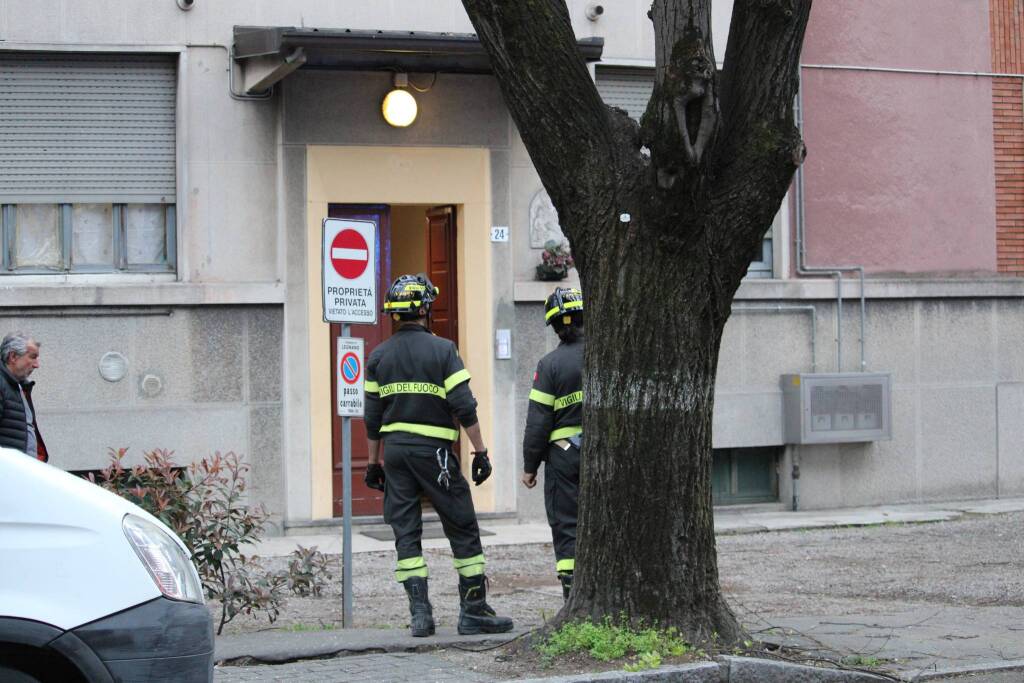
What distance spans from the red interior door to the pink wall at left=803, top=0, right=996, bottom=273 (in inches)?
176

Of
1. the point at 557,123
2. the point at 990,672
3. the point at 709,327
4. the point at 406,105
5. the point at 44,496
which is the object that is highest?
the point at 406,105

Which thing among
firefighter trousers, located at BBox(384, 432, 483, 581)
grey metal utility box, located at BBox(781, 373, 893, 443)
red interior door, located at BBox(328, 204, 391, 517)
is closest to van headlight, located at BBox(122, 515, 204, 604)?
firefighter trousers, located at BBox(384, 432, 483, 581)

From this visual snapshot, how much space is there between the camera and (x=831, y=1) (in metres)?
14.5

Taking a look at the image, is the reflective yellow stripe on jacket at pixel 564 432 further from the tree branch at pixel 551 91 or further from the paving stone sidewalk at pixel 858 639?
the tree branch at pixel 551 91

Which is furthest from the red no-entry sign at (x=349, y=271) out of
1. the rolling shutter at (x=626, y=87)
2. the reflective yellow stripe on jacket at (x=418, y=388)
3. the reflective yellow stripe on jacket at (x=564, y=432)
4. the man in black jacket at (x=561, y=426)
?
the rolling shutter at (x=626, y=87)

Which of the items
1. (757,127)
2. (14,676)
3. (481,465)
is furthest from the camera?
(481,465)

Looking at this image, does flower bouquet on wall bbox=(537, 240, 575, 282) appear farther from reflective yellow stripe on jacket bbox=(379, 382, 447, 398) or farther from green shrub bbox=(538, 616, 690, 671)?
green shrub bbox=(538, 616, 690, 671)

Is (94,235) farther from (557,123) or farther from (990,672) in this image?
(990,672)

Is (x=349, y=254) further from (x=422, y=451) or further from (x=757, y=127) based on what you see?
(x=757, y=127)

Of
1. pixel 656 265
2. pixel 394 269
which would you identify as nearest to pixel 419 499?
pixel 656 265

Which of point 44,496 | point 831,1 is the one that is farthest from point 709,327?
point 831,1

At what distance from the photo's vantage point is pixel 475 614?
7711 mm

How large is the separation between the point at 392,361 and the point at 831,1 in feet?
28.1

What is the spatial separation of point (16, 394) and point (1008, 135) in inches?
437
